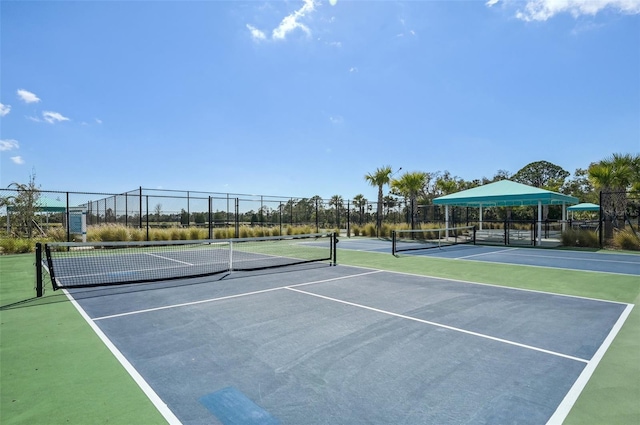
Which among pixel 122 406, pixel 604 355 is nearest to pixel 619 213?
pixel 604 355

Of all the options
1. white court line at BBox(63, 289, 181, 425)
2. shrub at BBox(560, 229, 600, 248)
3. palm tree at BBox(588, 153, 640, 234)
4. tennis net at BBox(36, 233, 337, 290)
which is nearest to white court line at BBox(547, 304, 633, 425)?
white court line at BBox(63, 289, 181, 425)

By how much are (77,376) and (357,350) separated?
3208mm

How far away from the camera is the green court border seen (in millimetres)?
2982

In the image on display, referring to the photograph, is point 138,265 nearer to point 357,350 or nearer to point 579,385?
point 357,350

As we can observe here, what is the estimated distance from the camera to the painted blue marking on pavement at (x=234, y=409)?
289cm

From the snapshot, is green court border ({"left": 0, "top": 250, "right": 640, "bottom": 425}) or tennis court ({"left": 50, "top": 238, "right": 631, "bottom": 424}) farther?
tennis court ({"left": 50, "top": 238, "right": 631, "bottom": 424})

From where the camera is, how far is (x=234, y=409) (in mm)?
→ 3066

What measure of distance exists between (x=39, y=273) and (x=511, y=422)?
Answer: 8747mm

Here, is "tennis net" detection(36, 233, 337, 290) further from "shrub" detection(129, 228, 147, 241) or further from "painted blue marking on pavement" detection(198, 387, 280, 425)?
"painted blue marking on pavement" detection(198, 387, 280, 425)

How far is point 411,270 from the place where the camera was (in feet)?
35.1

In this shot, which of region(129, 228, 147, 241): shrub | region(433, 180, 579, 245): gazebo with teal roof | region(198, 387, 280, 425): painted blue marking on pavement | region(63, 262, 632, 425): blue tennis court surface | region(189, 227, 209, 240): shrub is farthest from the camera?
region(189, 227, 209, 240): shrub

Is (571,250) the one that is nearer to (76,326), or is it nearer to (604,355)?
(604,355)

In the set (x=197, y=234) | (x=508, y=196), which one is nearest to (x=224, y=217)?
(x=197, y=234)

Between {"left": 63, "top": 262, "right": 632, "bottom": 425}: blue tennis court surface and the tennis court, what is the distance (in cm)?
2
